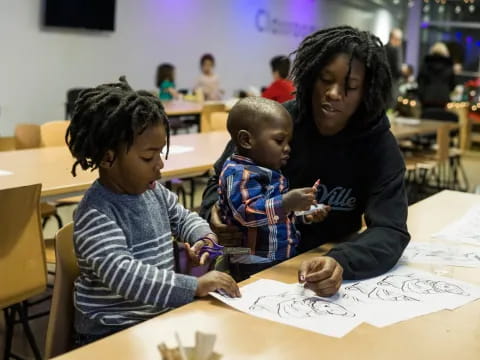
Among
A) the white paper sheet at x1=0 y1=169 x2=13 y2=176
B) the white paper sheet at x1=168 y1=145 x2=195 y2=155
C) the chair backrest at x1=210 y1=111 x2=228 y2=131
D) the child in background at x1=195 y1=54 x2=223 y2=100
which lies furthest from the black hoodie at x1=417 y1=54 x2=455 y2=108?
the white paper sheet at x1=0 y1=169 x2=13 y2=176

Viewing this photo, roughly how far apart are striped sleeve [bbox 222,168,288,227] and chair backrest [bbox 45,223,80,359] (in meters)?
0.45

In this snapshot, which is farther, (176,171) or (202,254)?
(176,171)

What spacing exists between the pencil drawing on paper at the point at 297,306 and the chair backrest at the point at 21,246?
48.9 inches

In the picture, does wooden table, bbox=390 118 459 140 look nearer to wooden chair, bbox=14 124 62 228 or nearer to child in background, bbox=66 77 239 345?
wooden chair, bbox=14 124 62 228

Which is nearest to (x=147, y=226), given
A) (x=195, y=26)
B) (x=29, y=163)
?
Answer: (x=29, y=163)

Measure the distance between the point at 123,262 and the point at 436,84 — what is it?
843 cm

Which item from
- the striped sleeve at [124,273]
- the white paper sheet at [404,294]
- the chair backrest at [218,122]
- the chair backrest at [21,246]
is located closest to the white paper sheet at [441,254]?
the white paper sheet at [404,294]

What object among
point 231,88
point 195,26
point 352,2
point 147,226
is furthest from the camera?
point 352,2

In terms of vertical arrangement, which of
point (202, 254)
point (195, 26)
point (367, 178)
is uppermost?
point (195, 26)

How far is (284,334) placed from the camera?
1.30 m

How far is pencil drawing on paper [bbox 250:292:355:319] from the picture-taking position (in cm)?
140

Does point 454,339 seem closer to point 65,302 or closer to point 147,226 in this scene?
point 147,226

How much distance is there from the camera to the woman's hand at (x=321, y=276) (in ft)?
4.91

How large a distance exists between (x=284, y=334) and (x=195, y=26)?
895 centimetres
